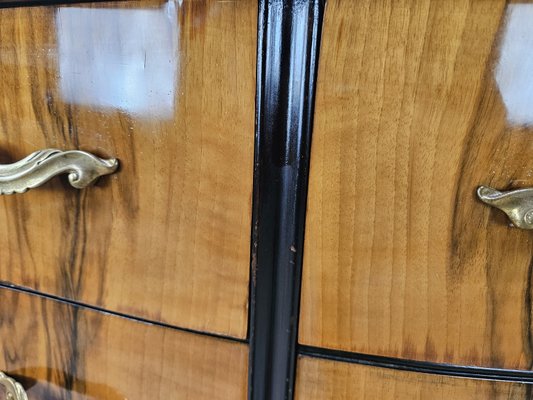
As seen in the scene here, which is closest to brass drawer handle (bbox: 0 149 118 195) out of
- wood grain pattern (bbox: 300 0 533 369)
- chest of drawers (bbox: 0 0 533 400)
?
chest of drawers (bbox: 0 0 533 400)

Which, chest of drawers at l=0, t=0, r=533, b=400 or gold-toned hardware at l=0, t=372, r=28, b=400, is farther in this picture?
gold-toned hardware at l=0, t=372, r=28, b=400

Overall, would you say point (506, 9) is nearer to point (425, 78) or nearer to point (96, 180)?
point (425, 78)

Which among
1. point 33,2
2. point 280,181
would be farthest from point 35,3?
point 280,181

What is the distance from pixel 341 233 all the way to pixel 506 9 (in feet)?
0.41

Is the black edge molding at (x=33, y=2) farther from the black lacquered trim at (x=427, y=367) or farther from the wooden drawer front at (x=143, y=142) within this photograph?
the black lacquered trim at (x=427, y=367)

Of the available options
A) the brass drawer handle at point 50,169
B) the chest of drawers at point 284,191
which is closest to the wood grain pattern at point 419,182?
the chest of drawers at point 284,191

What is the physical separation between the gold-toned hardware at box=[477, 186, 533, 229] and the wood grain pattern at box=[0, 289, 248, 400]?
16 cm

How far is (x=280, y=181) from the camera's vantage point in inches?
9.7

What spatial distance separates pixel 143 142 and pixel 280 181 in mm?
79

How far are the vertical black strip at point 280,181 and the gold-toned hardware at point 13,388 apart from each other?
17 centimetres

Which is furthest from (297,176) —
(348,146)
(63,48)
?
(63,48)

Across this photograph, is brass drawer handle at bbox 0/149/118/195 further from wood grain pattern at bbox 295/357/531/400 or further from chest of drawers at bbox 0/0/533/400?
wood grain pattern at bbox 295/357/531/400

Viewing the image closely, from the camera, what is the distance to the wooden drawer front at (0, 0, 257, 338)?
0.80ft

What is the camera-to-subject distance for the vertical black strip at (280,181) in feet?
0.75
